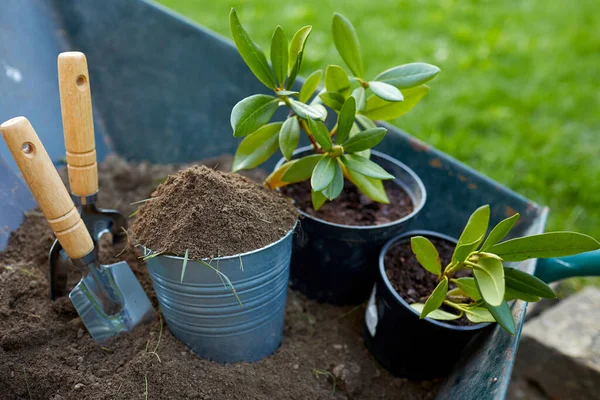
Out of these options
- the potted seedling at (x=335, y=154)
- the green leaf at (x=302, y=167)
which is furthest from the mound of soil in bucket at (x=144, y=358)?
the green leaf at (x=302, y=167)

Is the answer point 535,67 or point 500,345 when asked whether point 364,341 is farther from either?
point 535,67

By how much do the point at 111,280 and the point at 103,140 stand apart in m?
0.79

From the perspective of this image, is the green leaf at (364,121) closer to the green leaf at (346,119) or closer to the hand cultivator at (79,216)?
the green leaf at (346,119)

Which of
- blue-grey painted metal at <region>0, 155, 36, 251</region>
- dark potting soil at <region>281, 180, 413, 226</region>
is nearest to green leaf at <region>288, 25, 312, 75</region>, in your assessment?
dark potting soil at <region>281, 180, 413, 226</region>

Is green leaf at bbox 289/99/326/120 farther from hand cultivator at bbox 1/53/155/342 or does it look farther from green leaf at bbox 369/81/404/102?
hand cultivator at bbox 1/53/155/342

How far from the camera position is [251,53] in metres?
1.02

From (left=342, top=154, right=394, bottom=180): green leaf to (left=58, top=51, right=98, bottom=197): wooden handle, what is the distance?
50 cm

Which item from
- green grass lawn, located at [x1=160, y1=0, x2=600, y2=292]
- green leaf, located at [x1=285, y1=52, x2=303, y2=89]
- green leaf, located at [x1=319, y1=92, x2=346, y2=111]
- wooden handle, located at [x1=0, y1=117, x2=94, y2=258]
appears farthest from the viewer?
green grass lawn, located at [x1=160, y1=0, x2=600, y2=292]

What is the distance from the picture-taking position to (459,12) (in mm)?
3182

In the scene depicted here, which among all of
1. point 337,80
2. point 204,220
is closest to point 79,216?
point 204,220

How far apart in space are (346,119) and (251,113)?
19 centimetres

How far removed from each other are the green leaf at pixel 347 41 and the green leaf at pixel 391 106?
3.3 inches

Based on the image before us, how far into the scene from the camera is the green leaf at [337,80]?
1.08 m

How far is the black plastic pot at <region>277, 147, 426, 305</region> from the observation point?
3.79ft
